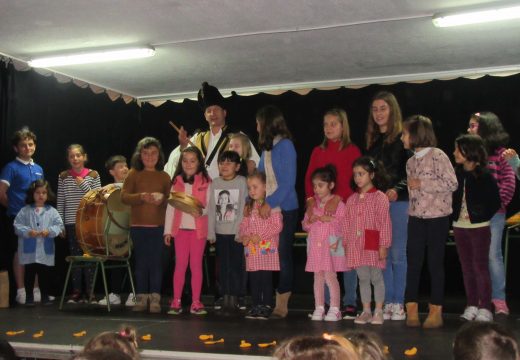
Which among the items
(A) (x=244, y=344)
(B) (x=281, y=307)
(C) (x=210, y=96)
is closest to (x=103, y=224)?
(C) (x=210, y=96)

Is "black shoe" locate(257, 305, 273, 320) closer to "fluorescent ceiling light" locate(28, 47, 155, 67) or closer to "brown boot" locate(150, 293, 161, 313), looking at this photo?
"brown boot" locate(150, 293, 161, 313)

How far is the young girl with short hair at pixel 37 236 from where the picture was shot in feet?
19.3

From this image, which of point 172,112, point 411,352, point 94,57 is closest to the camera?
point 411,352

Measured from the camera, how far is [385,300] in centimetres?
455

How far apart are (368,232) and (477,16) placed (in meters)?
1.98

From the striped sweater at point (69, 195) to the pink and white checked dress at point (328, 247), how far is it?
105 inches

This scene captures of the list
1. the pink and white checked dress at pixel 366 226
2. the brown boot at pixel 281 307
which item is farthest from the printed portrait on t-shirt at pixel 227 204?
the pink and white checked dress at pixel 366 226

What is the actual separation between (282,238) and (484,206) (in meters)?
1.38

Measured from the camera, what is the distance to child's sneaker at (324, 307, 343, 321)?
14.3 feet

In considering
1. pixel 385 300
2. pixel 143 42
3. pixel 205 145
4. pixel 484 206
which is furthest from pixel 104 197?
pixel 484 206

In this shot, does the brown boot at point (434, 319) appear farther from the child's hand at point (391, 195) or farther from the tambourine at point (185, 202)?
the tambourine at point (185, 202)

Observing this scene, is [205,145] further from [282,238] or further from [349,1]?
[349,1]

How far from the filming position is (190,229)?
500 cm

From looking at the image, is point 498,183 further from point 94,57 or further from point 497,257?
point 94,57
